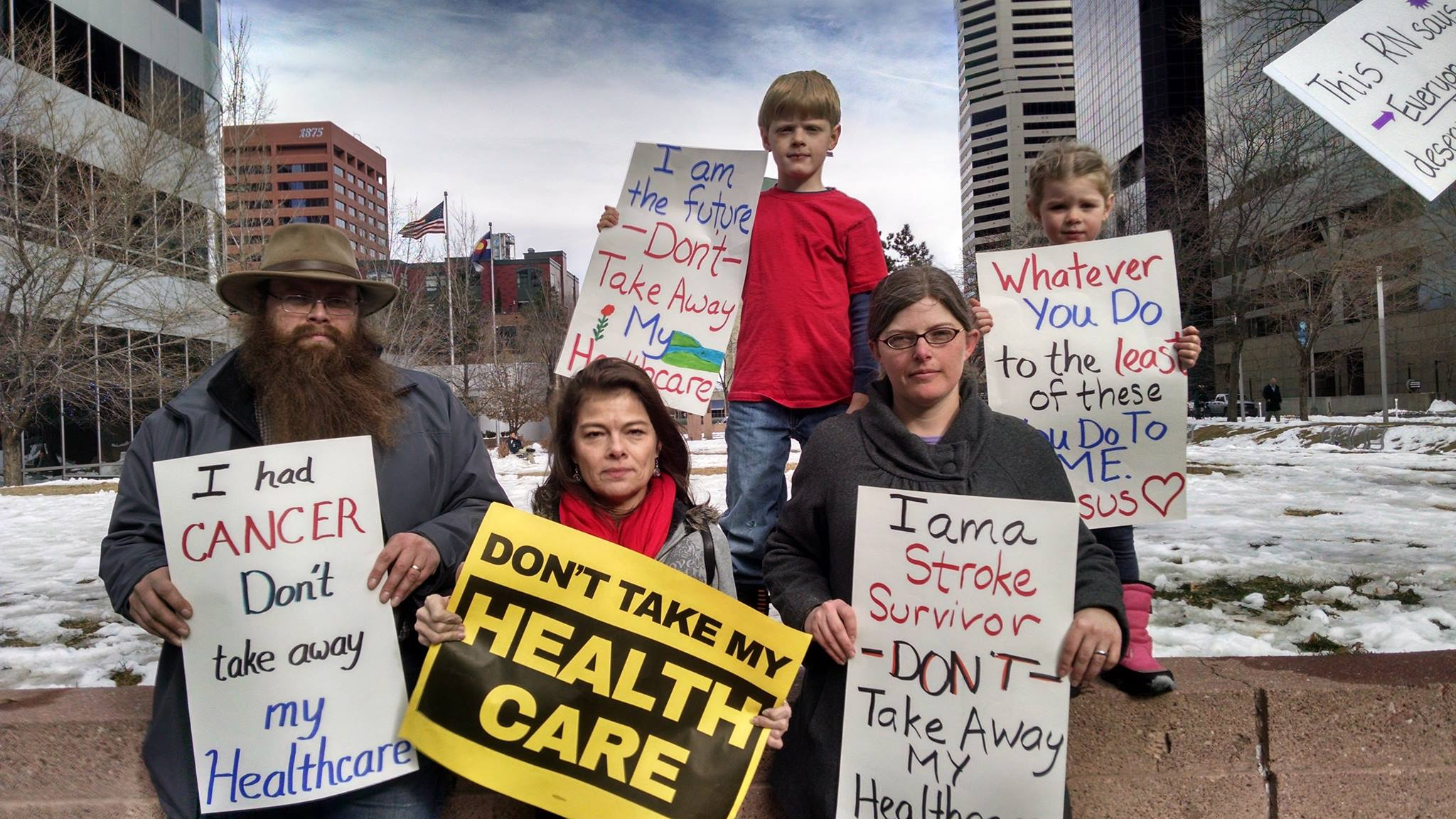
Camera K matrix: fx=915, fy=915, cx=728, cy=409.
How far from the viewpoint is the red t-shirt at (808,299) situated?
A: 2.92 metres

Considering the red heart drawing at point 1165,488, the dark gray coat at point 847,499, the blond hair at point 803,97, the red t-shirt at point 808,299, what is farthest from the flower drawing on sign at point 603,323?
the red heart drawing at point 1165,488

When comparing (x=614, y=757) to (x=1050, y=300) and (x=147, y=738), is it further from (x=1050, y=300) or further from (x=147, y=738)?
(x=1050, y=300)

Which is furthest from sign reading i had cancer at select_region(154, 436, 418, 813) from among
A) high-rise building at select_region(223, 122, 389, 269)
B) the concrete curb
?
high-rise building at select_region(223, 122, 389, 269)

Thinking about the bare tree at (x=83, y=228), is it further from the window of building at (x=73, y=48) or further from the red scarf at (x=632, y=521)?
the red scarf at (x=632, y=521)

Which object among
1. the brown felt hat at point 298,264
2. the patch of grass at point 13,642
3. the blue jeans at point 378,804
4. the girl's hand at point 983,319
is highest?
the brown felt hat at point 298,264

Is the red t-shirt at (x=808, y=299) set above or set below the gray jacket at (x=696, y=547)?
above

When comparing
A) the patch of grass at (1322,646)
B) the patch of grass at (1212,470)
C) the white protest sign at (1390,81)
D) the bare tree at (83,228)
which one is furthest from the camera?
the bare tree at (83,228)

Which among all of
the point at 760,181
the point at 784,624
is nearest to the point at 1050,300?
the point at 760,181

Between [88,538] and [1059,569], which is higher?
[1059,569]

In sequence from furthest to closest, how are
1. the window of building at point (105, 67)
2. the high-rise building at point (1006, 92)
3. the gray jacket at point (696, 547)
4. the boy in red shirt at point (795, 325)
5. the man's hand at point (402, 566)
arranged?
the high-rise building at point (1006, 92) < the window of building at point (105, 67) < the boy in red shirt at point (795, 325) < the gray jacket at point (696, 547) < the man's hand at point (402, 566)

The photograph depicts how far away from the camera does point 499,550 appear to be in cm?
193

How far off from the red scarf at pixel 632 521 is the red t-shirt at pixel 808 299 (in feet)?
2.61

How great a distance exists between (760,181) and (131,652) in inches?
125

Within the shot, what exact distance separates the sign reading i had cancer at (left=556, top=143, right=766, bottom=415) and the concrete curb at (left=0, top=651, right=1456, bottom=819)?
1.59m
